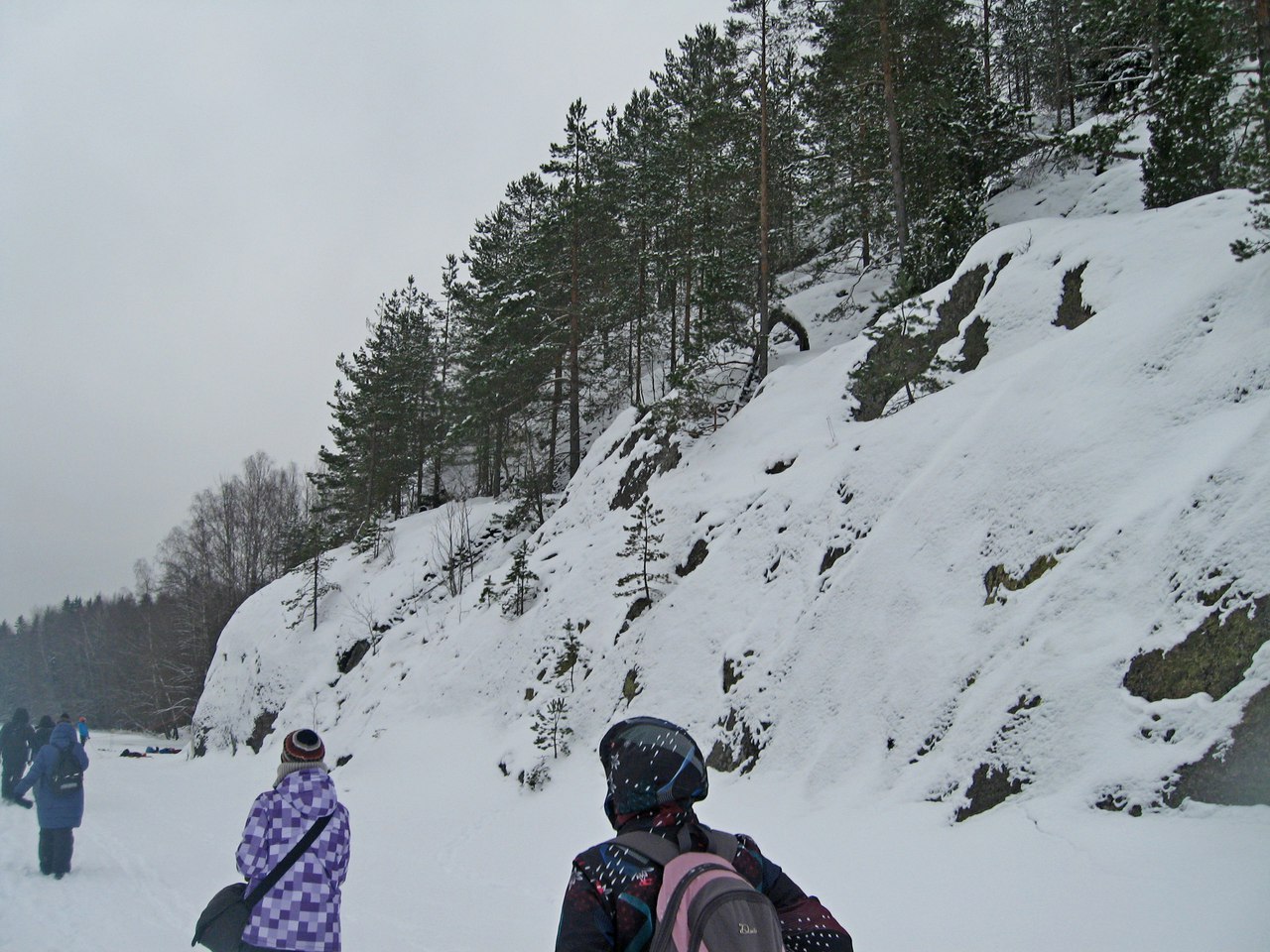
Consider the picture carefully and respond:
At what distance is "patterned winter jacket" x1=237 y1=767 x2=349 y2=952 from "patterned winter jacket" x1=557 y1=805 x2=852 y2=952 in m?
2.61

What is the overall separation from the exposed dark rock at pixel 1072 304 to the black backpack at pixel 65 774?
1486 cm

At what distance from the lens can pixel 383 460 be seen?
3553cm

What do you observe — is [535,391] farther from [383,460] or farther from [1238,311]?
[1238,311]

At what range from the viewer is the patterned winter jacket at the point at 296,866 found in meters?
3.81

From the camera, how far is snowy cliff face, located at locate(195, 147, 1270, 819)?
620 centimetres

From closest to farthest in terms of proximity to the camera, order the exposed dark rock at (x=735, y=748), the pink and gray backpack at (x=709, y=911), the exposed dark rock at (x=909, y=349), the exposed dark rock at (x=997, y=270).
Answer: the pink and gray backpack at (x=709, y=911)
the exposed dark rock at (x=735, y=748)
the exposed dark rock at (x=997, y=270)
the exposed dark rock at (x=909, y=349)

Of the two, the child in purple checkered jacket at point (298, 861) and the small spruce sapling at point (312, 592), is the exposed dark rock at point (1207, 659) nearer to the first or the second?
the child in purple checkered jacket at point (298, 861)

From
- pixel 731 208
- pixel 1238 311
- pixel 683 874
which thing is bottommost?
pixel 683 874

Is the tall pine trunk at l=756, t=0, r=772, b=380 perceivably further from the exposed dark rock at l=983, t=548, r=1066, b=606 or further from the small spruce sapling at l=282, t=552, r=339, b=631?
the small spruce sapling at l=282, t=552, r=339, b=631

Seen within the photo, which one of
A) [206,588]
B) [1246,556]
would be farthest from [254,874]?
[206,588]

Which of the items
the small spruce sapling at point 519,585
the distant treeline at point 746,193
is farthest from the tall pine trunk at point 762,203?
the small spruce sapling at point 519,585

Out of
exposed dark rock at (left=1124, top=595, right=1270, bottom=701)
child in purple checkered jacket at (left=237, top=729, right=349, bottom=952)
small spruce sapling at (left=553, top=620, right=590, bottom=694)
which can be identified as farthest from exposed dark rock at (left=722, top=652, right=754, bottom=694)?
child in purple checkered jacket at (left=237, top=729, right=349, bottom=952)

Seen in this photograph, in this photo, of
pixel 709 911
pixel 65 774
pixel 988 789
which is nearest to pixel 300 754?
pixel 709 911

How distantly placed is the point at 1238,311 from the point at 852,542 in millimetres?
5245
